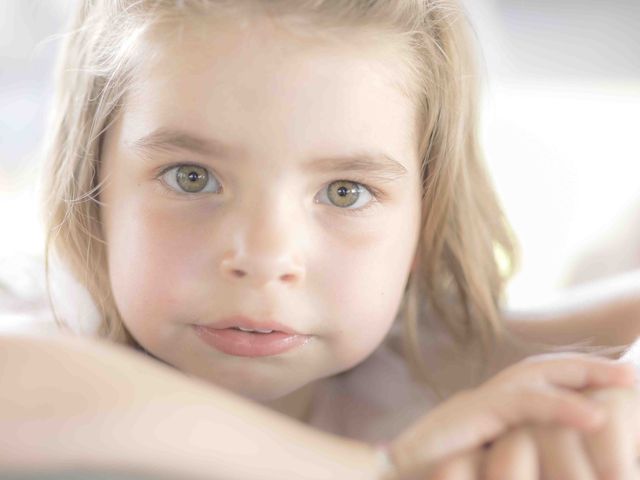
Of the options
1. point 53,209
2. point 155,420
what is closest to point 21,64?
point 53,209

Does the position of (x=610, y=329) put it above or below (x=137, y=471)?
above

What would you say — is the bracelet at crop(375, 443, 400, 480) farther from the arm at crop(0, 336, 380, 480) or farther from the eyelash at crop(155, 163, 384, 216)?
the eyelash at crop(155, 163, 384, 216)

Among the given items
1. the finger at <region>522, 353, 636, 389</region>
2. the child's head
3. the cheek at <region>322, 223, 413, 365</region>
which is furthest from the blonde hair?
the finger at <region>522, 353, 636, 389</region>

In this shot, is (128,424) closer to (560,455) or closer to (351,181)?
(560,455)

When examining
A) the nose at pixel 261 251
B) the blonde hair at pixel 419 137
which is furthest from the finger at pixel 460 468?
the blonde hair at pixel 419 137

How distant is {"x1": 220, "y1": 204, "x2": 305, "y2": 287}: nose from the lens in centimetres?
81

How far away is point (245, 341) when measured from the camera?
34.4 inches

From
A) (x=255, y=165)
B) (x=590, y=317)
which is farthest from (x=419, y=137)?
(x=590, y=317)

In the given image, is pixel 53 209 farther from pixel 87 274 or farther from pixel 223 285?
pixel 223 285

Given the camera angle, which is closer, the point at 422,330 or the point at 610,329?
the point at 610,329

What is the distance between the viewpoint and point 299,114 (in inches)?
31.9

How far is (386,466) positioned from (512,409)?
0.10 meters

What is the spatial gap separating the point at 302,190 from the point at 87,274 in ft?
0.99

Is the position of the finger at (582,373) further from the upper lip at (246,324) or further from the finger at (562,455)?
the upper lip at (246,324)
